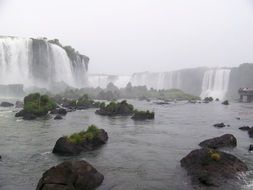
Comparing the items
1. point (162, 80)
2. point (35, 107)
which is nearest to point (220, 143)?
point (35, 107)

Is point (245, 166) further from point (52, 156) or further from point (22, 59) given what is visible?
point (22, 59)

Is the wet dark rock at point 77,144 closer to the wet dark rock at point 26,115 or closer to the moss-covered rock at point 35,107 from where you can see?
the wet dark rock at point 26,115

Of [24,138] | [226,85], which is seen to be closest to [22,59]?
[226,85]

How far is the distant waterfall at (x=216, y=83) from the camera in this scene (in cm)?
11506

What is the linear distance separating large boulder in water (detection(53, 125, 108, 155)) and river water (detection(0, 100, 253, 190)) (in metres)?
0.66

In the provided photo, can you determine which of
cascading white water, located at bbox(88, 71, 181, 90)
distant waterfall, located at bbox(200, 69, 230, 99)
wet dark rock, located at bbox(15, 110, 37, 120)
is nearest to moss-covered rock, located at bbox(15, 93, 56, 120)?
wet dark rock, located at bbox(15, 110, 37, 120)

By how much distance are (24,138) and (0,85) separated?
64.9 metres

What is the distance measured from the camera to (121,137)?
3136 cm

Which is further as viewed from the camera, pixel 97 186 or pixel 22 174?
pixel 22 174

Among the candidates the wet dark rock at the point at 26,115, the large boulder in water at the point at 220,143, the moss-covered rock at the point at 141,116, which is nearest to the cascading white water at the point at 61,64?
the wet dark rock at the point at 26,115

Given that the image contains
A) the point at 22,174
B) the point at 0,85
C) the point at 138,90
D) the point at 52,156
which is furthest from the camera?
the point at 138,90

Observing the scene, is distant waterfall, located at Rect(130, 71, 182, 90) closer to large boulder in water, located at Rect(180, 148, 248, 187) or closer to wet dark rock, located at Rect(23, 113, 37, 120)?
wet dark rock, located at Rect(23, 113, 37, 120)

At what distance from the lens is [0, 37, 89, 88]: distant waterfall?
314 feet

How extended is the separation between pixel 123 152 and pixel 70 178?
9392 millimetres
